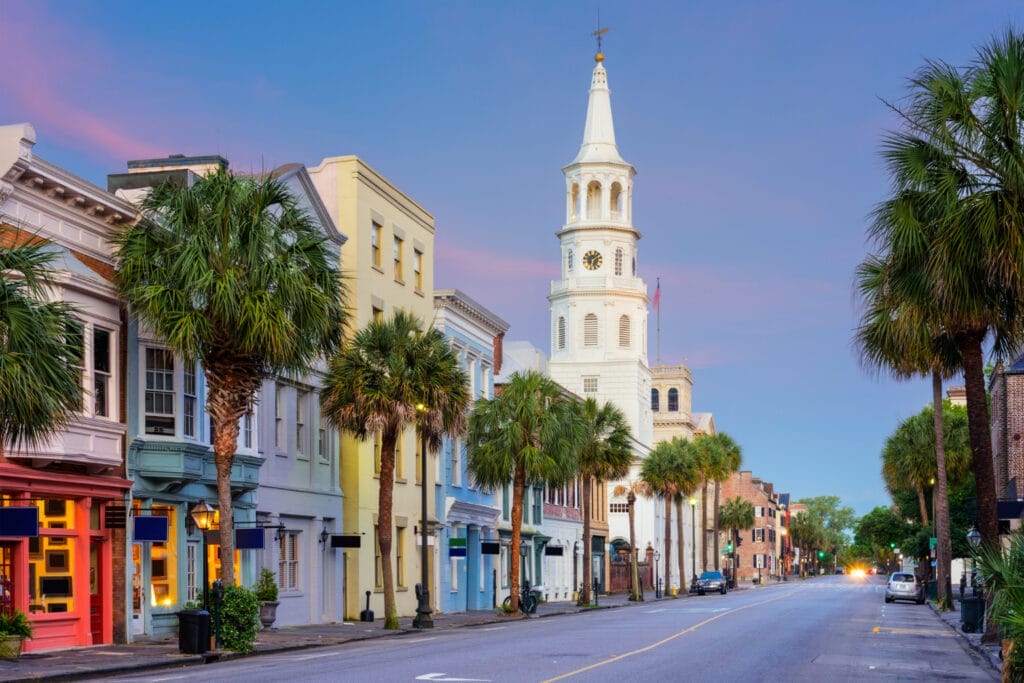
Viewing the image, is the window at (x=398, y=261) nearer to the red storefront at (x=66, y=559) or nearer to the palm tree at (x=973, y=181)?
the red storefront at (x=66, y=559)

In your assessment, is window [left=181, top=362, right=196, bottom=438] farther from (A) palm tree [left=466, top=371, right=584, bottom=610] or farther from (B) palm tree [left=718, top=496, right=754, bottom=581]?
(B) palm tree [left=718, top=496, right=754, bottom=581]

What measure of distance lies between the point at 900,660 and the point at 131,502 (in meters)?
16.9

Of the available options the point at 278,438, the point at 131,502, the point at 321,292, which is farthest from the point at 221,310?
the point at 278,438

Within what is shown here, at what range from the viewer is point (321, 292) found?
98.8ft

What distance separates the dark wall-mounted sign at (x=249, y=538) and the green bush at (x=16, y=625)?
9.51 metres

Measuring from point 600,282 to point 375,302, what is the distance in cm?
6331

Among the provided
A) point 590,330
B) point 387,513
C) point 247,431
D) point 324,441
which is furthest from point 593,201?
point 247,431

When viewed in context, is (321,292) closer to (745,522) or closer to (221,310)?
(221,310)

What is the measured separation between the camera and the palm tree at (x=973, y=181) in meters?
21.1

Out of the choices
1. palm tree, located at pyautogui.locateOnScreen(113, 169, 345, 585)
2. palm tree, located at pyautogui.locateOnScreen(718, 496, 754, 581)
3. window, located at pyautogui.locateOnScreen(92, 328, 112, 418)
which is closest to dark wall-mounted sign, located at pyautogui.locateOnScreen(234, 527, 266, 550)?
palm tree, located at pyautogui.locateOnScreen(113, 169, 345, 585)

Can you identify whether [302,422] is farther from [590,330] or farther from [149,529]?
[590,330]

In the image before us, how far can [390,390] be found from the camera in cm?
3884

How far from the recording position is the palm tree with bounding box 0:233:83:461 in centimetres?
1836

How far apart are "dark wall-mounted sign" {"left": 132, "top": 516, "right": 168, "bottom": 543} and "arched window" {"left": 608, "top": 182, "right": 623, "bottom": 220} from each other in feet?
260
